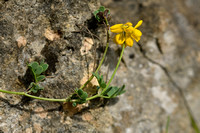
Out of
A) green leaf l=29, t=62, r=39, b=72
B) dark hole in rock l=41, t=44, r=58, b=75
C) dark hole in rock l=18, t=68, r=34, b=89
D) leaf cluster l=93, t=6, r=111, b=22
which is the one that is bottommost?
dark hole in rock l=18, t=68, r=34, b=89

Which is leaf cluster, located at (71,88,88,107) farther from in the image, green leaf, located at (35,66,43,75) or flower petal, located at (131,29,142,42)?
flower petal, located at (131,29,142,42)

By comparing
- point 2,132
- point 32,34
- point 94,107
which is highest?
point 32,34

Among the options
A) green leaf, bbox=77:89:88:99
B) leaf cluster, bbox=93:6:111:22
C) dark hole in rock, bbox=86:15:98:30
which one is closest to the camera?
green leaf, bbox=77:89:88:99

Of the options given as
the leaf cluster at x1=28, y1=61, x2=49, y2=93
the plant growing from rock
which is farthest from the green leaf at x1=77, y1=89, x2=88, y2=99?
the leaf cluster at x1=28, y1=61, x2=49, y2=93

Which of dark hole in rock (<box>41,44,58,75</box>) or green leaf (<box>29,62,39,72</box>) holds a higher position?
dark hole in rock (<box>41,44,58,75</box>)

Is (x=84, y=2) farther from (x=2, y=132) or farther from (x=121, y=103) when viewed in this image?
(x=2, y=132)

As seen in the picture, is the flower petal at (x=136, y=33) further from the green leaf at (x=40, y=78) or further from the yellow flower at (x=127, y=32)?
the green leaf at (x=40, y=78)

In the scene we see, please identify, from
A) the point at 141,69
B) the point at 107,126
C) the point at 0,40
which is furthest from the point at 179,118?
the point at 0,40
